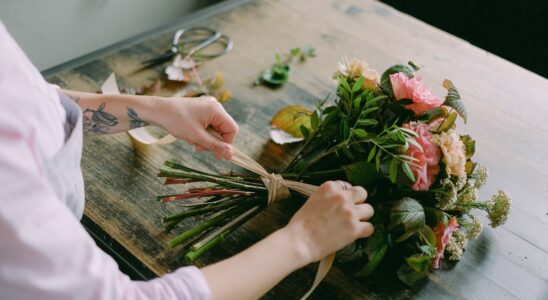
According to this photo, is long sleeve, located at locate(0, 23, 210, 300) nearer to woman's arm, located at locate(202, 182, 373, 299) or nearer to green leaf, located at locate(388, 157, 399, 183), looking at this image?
woman's arm, located at locate(202, 182, 373, 299)

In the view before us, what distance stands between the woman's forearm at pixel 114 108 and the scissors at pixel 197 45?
0.39 metres

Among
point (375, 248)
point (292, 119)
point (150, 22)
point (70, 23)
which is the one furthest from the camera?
point (150, 22)

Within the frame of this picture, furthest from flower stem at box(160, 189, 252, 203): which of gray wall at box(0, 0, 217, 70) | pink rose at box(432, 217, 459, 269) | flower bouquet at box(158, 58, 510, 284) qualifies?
gray wall at box(0, 0, 217, 70)

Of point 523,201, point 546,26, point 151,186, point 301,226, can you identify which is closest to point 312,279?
point 301,226

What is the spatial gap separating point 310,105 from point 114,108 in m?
0.50

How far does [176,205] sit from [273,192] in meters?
0.19

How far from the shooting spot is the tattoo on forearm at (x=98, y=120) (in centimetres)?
100

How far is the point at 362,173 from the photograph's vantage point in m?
0.92

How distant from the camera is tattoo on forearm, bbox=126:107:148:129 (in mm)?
1007

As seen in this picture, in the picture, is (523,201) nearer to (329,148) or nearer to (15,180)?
(329,148)

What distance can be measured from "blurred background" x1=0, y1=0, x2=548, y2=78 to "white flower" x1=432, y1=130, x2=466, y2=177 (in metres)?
1.36

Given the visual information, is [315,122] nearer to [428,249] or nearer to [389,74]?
[389,74]

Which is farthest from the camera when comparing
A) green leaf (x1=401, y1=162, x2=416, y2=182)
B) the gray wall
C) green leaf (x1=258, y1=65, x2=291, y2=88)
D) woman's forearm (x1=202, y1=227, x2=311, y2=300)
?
the gray wall

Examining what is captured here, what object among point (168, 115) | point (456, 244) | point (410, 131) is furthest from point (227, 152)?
point (456, 244)
